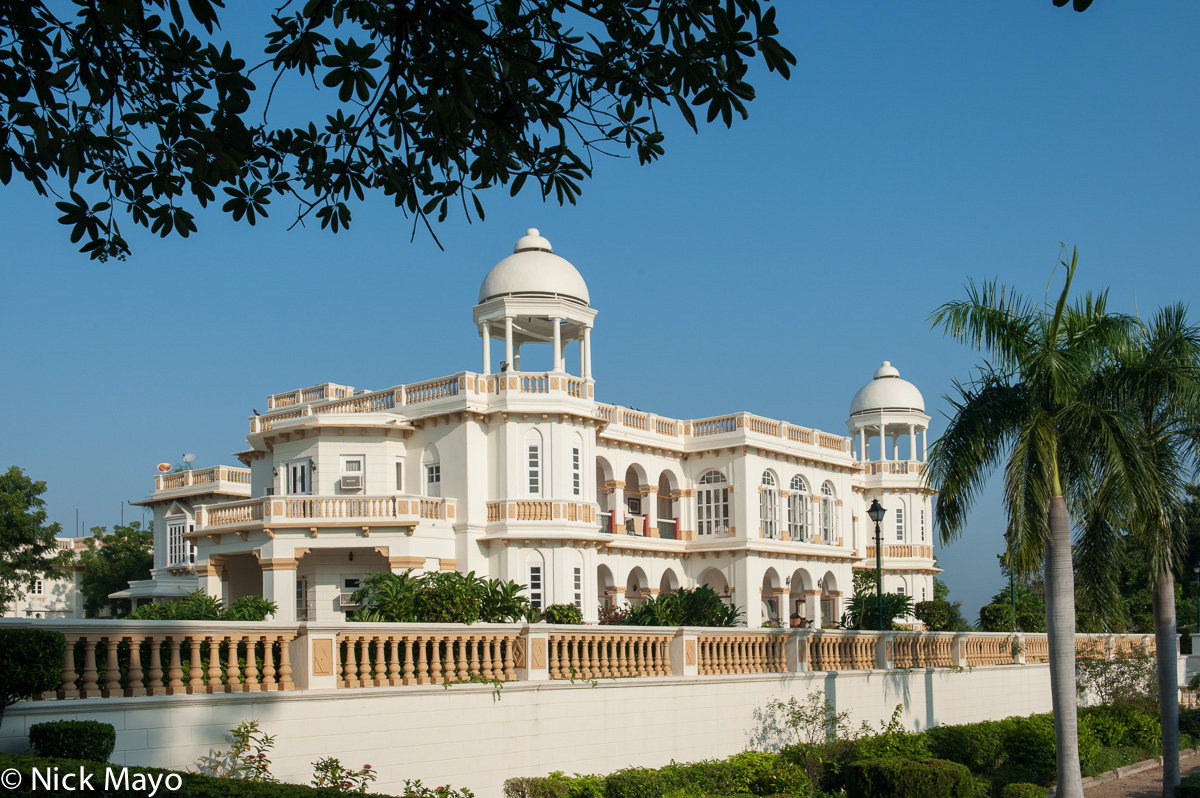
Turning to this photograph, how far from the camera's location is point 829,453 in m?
45.2

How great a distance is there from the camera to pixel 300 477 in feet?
115

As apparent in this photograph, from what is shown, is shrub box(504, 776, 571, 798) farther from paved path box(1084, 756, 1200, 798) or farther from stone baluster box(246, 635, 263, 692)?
paved path box(1084, 756, 1200, 798)

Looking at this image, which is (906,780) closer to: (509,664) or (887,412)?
(509,664)

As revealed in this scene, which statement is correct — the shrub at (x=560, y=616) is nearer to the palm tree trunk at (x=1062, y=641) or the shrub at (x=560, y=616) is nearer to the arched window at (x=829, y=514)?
the palm tree trunk at (x=1062, y=641)

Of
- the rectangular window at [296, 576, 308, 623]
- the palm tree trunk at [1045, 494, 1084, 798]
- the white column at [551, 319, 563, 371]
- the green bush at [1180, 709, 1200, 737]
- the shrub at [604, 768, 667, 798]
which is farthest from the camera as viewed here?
the white column at [551, 319, 563, 371]

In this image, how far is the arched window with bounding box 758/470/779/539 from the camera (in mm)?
41688

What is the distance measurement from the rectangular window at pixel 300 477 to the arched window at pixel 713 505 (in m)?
14.4

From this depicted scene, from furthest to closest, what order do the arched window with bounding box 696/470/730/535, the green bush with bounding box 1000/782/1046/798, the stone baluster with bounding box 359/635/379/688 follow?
the arched window with bounding box 696/470/730/535 → the green bush with bounding box 1000/782/1046/798 → the stone baluster with bounding box 359/635/379/688

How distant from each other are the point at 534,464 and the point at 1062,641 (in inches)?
725

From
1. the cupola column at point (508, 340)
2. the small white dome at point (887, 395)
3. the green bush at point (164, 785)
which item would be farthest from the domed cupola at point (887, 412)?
the green bush at point (164, 785)

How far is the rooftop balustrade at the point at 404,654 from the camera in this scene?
37.1 feet

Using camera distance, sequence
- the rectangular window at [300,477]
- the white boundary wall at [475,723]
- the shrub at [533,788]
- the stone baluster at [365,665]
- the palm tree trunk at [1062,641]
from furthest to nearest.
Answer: the rectangular window at [300,477]
the palm tree trunk at [1062,641]
the shrub at [533,788]
the stone baluster at [365,665]
the white boundary wall at [475,723]

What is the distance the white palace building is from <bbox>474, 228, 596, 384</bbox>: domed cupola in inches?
2.2

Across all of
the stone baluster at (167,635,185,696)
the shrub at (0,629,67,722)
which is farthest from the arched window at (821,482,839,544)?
the shrub at (0,629,67,722)
